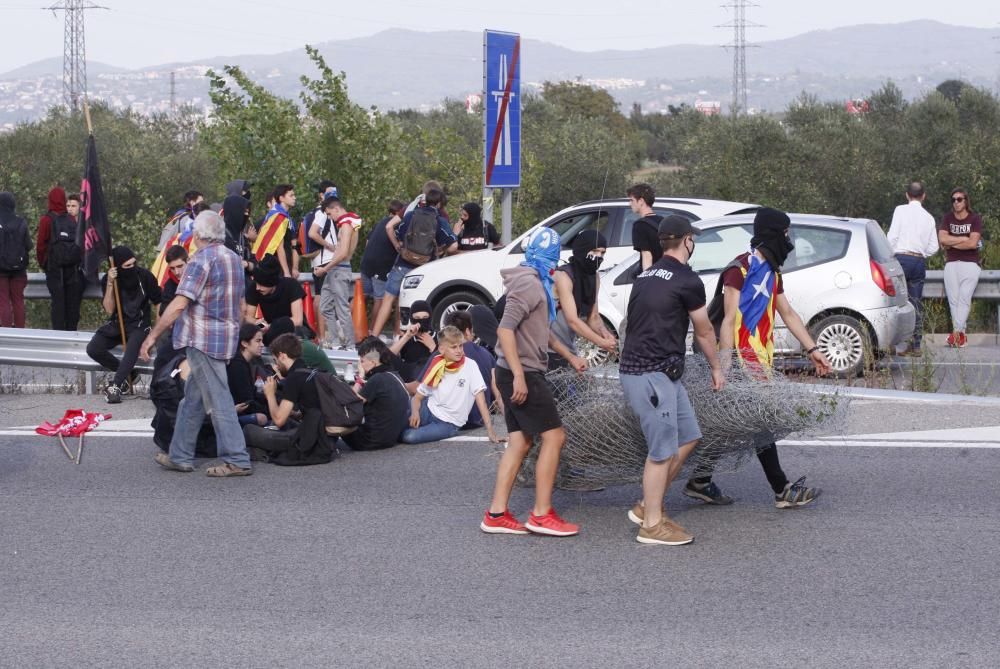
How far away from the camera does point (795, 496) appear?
26.7 ft

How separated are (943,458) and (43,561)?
5.92m

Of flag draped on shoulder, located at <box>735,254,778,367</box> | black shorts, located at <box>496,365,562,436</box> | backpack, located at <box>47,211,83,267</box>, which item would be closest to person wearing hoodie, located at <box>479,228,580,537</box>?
black shorts, located at <box>496,365,562,436</box>

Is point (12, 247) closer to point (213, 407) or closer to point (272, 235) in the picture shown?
point (272, 235)

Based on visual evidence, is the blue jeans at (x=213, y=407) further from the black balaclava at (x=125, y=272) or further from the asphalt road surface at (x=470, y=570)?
the black balaclava at (x=125, y=272)

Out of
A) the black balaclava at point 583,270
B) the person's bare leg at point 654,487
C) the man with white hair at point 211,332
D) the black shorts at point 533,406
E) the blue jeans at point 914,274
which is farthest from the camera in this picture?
the blue jeans at point 914,274

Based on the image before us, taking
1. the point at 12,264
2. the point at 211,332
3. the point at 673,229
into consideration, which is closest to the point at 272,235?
the point at 12,264

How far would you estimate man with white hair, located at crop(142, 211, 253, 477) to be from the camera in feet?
30.0

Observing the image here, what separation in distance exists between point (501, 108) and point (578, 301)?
6.14m

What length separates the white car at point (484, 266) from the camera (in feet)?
49.2

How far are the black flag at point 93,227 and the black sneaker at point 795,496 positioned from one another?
24.5ft

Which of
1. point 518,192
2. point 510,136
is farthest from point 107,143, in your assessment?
point 510,136

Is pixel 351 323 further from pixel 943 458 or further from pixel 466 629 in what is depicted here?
pixel 466 629

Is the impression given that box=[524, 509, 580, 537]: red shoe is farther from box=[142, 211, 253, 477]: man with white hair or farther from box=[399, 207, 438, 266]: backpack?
box=[399, 207, 438, 266]: backpack

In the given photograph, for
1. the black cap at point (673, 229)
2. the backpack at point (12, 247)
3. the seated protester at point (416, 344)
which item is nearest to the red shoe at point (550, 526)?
the black cap at point (673, 229)
